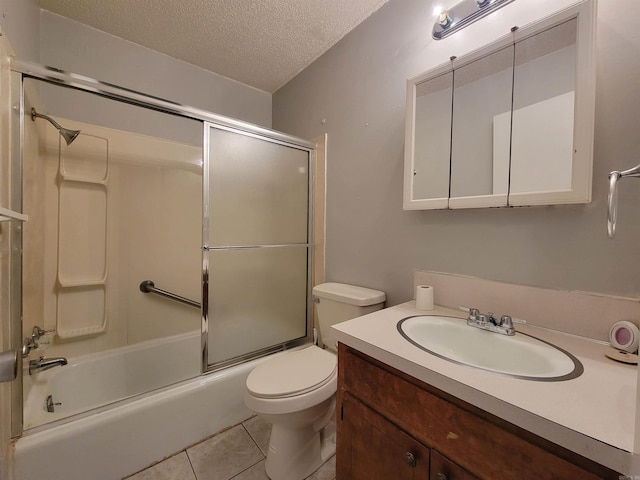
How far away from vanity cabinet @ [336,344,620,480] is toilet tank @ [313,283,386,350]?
1.55ft

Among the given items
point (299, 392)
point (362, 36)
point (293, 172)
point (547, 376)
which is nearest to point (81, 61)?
point (293, 172)

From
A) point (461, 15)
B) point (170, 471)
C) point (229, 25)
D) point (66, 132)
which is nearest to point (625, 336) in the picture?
point (461, 15)

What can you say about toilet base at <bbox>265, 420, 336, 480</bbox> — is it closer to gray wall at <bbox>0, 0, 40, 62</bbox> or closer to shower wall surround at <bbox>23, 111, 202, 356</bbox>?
shower wall surround at <bbox>23, 111, 202, 356</bbox>

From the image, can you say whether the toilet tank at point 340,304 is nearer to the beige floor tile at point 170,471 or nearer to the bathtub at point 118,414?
the bathtub at point 118,414

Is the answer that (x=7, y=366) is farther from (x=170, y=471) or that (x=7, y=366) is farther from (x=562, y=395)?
(x=562, y=395)

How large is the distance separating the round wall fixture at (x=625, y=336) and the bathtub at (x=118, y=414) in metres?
1.69

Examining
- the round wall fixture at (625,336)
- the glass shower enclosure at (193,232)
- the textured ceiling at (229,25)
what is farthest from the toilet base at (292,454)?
the textured ceiling at (229,25)

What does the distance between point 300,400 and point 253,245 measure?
1018 mm

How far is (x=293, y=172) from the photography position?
76.5 inches

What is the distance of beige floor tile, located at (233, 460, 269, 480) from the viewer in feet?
3.96

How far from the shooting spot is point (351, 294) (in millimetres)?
1456

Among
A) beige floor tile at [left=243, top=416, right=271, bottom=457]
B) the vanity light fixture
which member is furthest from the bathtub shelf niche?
the vanity light fixture

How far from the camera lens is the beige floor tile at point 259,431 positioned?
4.60ft

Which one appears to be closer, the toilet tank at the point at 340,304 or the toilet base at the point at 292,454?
the toilet base at the point at 292,454
